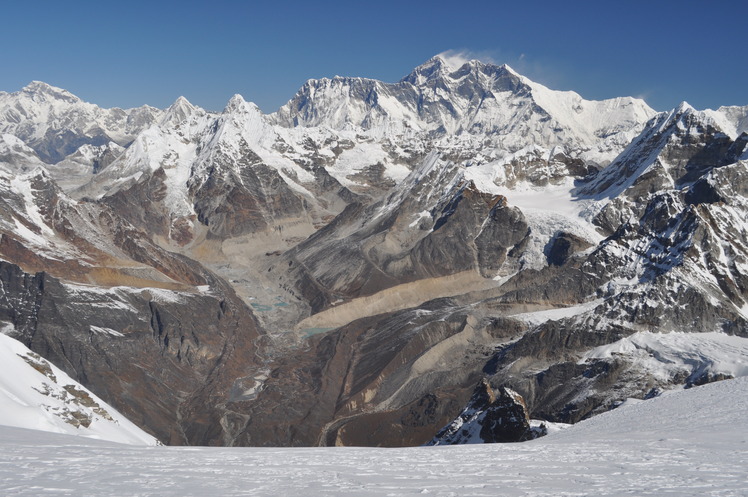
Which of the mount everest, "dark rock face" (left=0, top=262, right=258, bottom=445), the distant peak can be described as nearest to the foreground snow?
the mount everest

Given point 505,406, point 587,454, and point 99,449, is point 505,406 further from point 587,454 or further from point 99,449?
point 99,449

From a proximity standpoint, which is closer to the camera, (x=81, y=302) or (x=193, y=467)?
(x=193, y=467)

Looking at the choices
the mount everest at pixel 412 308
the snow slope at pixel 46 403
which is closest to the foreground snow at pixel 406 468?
the snow slope at pixel 46 403

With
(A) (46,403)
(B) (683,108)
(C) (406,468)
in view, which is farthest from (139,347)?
(B) (683,108)

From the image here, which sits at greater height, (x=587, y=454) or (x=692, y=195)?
(x=692, y=195)

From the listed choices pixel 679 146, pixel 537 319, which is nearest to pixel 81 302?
pixel 537 319

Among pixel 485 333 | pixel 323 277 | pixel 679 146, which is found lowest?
pixel 485 333

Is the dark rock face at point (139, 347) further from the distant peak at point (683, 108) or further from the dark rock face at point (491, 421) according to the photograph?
the distant peak at point (683, 108)
